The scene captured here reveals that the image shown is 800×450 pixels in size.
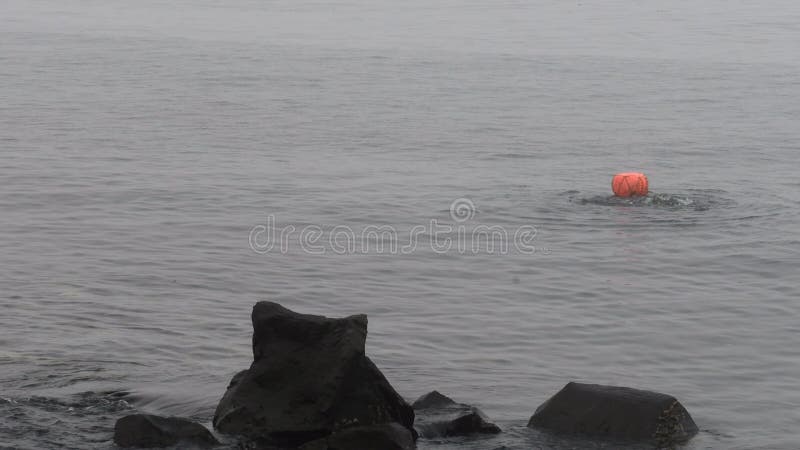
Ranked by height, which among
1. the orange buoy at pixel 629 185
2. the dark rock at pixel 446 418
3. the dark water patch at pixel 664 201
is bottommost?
the dark rock at pixel 446 418

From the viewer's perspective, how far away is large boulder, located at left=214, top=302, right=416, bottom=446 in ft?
37.4

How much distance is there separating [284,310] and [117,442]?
1938 mm

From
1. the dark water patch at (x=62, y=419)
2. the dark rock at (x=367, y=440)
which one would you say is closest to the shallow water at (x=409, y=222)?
the dark water patch at (x=62, y=419)

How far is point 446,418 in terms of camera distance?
477 inches

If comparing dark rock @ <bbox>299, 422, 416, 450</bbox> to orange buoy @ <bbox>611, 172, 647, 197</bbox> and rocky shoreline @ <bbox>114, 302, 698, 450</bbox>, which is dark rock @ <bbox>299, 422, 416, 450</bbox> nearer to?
rocky shoreline @ <bbox>114, 302, 698, 450</bbox>

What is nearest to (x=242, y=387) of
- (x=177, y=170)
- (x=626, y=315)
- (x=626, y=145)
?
(x=626, y=315)

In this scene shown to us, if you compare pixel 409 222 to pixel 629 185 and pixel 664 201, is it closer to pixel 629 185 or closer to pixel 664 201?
pixel 629 185

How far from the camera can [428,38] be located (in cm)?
5912

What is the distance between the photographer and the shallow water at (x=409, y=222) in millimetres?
14352

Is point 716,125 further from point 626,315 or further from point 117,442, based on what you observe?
point 117,442

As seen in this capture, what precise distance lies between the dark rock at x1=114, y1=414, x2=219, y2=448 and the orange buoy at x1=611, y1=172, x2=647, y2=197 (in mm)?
14951

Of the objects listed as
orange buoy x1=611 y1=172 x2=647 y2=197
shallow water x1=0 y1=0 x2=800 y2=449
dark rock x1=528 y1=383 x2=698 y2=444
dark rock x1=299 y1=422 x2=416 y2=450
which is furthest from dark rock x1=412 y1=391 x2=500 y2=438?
orange buoy x1=611 y1=172 x2=647 y2=197

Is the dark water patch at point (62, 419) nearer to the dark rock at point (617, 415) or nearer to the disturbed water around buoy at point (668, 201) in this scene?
the dark rock at point (617, 415)

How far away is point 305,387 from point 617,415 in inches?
116
